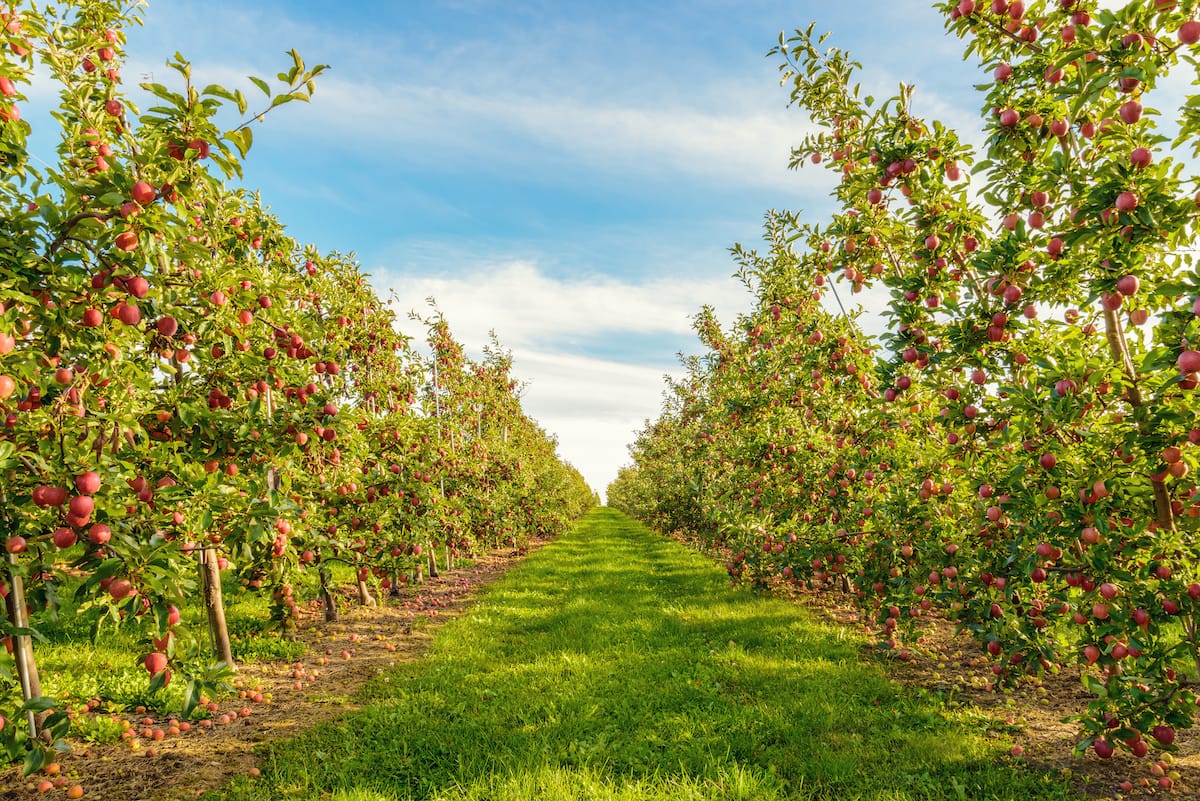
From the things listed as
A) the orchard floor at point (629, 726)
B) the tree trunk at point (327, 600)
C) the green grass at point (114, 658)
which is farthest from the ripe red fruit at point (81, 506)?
the tree trunk at point (327, 600)

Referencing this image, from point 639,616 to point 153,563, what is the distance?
7136mm

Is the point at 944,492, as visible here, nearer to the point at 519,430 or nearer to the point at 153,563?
the point at 153,563

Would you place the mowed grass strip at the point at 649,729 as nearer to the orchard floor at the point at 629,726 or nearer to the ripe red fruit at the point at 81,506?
the orchard floor at the point at 629,726

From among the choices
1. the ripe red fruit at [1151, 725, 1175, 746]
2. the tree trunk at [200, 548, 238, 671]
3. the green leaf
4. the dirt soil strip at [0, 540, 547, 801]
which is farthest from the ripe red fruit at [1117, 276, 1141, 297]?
the tree trunk at [200, 548, 238, 671]

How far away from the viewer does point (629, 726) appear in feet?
16.8

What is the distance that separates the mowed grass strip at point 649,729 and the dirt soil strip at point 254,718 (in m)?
0.36

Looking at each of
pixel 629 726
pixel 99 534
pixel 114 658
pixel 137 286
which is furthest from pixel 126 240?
pixel 114 658

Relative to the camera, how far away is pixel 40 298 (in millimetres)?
2938

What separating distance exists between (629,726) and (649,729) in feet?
0.68

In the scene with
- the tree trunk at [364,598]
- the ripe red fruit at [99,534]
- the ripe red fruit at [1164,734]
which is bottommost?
the ripe red fruit at [1164,734]

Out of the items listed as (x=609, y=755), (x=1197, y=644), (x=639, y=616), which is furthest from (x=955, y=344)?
(x=639, y=616)

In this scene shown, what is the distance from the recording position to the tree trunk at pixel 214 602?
5941mm

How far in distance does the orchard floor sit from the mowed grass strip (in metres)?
0.02

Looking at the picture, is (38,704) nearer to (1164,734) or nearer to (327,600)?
(1164,734)
